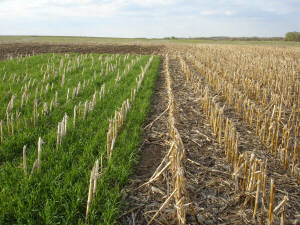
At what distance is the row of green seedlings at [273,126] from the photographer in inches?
145

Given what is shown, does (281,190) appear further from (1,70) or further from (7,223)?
(1,70)

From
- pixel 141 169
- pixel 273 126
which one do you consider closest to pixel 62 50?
pixel 141 169

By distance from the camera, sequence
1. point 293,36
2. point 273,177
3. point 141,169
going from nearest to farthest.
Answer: point 273,177 → point 141,169 → point 293,36

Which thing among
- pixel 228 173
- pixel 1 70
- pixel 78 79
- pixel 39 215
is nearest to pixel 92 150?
pixel 39 215

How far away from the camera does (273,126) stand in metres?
4.14

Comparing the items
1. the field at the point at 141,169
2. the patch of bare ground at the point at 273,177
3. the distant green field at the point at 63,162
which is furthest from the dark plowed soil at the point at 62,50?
the patch of bare ground at the point at 273,177

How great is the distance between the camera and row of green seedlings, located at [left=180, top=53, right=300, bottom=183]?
3.68 metres

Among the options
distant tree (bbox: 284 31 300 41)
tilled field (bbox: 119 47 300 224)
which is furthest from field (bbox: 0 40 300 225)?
distant tree (bbox: 284 31 300 41)

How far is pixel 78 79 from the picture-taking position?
8.71m

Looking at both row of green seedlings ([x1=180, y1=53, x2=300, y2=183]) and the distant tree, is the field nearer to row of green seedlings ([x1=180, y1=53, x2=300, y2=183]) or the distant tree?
row of green seedlings ([x1=180, y1=53, x2=300, y2=183])

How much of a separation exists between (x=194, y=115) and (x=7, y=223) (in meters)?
4.49

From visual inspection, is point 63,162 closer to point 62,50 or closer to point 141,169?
point 141,169

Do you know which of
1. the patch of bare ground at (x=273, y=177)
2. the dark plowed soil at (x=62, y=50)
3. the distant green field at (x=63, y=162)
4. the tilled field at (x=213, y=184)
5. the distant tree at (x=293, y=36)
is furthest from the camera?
the distant tree at (x=293, y=36)

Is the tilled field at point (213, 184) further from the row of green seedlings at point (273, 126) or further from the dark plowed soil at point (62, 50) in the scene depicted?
the dark plowed soil at point (62, 50)
